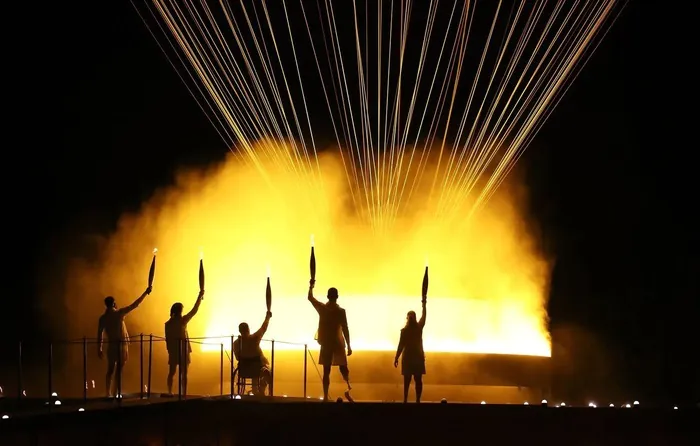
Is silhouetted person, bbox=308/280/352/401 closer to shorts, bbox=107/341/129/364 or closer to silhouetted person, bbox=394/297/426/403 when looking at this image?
silhouetted person, bbox=394/297/426/403

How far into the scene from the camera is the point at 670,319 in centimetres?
2797

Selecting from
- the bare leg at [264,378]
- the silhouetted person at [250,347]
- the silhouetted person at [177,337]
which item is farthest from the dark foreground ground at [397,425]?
the bare leg at [264,378]

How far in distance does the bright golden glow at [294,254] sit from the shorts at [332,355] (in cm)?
867

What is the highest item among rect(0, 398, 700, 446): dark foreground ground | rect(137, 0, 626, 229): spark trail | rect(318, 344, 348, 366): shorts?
rect(137, 0, 626, 229): spark trail

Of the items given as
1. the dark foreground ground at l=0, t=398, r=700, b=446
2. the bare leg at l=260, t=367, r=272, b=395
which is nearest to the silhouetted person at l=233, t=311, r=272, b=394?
the bare leg at l=260, t=367, r=272, b=395

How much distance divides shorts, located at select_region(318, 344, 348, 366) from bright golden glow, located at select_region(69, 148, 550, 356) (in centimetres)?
867

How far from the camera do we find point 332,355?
15867 millimetres

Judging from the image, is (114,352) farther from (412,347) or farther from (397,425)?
(397,425)

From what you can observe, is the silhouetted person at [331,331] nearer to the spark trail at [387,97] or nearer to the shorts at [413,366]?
the shorts at [413,366]

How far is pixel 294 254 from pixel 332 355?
33.6 ft

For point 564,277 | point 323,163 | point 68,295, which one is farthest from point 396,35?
point 68,295

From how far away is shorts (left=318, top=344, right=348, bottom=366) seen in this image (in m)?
15.8

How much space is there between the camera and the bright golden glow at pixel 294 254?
25.4m

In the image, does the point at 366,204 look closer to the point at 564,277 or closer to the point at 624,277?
the point at 564,277
